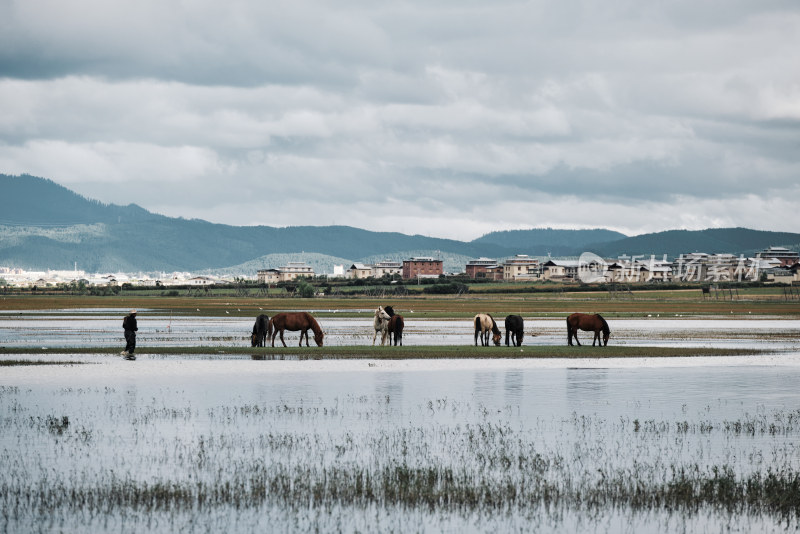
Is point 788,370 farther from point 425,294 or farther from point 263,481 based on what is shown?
point 425,294

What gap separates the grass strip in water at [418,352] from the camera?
135ft

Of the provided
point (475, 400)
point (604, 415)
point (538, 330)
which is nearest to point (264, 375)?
Result: point (475, 400)

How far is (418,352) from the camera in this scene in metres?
41.8

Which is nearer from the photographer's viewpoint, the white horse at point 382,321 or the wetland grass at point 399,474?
the wetland grass at point 399,474

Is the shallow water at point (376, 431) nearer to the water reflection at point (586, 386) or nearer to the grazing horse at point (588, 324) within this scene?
the water reflection at point (586, 386)

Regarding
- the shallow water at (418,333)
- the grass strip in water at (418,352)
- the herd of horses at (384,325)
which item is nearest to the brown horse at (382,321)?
the herd of horses at (384,325)

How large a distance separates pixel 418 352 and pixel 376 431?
20.3 metres

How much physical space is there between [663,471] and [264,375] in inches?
728

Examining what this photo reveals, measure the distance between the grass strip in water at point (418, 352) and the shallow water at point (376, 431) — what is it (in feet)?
8.86

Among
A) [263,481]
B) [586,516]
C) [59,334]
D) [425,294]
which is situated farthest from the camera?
[425,294]

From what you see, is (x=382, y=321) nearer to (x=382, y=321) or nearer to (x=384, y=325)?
(x=382, y=321)

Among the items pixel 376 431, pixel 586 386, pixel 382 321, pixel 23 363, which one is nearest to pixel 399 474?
pixel 376 431

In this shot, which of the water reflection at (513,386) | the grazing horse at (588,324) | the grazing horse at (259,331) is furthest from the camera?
the grazing horse at (588,324)

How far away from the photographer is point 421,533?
544 inches
